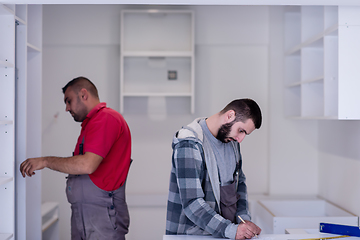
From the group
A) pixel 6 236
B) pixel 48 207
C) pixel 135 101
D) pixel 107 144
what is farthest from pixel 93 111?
pixel 135 101

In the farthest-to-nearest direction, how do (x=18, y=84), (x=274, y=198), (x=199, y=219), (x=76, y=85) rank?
(x=274, y=198), (x=76, y=85), (x=18, y=84), (x=199, y=219)

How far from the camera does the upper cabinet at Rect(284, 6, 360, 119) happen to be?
2.16 metres

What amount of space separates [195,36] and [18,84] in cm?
196

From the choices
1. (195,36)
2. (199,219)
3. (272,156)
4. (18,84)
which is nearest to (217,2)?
(199,219)

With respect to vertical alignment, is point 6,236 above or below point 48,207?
above

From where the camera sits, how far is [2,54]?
6.19ft

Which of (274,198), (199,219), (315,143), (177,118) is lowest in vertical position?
(274,198)

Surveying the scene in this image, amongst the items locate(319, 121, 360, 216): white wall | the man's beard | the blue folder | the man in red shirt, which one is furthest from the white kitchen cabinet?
locate(319, 121, 360, 216): white wall

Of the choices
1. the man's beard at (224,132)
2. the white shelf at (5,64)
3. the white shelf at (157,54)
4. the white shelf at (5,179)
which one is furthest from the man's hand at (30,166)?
the white shelf at (157,54)

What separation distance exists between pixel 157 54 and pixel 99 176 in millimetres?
1478

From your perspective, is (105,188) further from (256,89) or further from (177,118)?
(256,89)

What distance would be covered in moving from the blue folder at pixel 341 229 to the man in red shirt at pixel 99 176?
1.22 m

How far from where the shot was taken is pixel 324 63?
2.53 m

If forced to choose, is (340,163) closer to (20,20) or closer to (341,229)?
(341,229)
